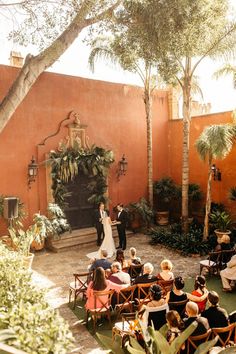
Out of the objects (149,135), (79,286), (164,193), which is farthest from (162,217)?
(79,286)

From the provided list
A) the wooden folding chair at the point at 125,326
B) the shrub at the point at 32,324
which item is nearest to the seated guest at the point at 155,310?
the wooden folding chair at the point at 125,326

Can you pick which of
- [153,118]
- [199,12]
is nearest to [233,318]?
[199,12]

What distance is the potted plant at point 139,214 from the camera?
13.3 m

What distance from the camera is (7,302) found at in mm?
3604

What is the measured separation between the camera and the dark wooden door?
41.7 ft

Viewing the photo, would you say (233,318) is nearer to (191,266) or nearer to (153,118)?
(191,266)

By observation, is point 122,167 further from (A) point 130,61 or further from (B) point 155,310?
(B) point 155,310

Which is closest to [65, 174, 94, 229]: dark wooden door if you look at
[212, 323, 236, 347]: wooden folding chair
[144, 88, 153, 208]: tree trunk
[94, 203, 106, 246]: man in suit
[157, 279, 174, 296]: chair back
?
[94, 203, 106, 246]: man in suit

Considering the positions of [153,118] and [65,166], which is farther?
[153,118]

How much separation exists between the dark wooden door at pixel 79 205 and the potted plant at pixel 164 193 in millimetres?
3139

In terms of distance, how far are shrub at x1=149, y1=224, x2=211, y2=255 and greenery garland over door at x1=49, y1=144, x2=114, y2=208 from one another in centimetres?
261

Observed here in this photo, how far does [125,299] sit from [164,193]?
28.0ft

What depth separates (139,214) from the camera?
45.0 ft

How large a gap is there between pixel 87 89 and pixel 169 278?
8.56 m
